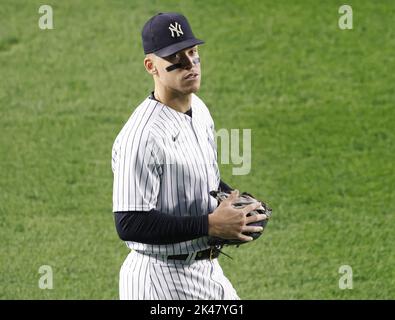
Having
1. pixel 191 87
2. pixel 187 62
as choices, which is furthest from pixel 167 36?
pixel 191 87

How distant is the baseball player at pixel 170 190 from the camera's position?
564 centimetres

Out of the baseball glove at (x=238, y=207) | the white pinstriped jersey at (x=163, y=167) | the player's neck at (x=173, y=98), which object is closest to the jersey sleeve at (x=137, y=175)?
the white pinstriped jersey at (x=163, y=167)

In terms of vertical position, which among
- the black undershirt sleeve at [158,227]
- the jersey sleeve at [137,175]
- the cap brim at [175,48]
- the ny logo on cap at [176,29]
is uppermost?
the ny logo on cap at [176,29]

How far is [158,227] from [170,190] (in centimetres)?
27

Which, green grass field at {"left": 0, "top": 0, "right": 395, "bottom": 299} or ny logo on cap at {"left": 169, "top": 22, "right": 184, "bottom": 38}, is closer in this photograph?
ny logo on cap at {"left": 169, "top": 22, "right": 184, "bottom": 38}

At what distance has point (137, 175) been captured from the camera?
5652mm

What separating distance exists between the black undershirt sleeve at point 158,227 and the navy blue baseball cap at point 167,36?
86 cm

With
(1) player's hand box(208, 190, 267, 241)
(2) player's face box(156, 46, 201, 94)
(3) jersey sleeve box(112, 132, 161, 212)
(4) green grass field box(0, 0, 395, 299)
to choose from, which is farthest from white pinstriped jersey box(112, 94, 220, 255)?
(4) green grass field box(0, 0, 395, 299)

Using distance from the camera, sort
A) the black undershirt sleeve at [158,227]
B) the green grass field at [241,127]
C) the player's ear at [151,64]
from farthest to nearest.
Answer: the green grass field at [241,127] → the player's ear at [151,64] → the black undershirt sleeve at [158,227]

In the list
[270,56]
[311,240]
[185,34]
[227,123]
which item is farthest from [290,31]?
[185,34]

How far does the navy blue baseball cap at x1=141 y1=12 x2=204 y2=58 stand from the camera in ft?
19.1

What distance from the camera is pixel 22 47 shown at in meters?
12.5

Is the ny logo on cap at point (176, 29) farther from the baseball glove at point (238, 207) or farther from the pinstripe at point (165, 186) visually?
the baseball glove at point (238, 207)

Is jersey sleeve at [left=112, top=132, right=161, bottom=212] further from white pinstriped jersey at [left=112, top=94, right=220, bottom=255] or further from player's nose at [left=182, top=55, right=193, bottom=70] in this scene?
player's nose at [left=182, top=55, right=193, bottom=70]
